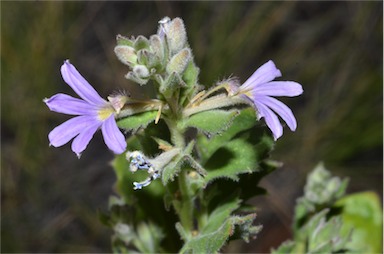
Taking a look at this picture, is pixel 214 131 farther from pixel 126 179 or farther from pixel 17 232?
pixel 17 232

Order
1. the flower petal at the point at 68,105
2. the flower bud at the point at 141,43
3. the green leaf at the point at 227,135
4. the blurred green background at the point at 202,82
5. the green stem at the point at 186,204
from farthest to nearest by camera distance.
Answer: the blurred green background at the point at 202,82 < the green leaf at the point at 227,135 < the green stem at the point at 186,204 < the flower bud at the point at 141,43 < the flower petal at the point at 68,105

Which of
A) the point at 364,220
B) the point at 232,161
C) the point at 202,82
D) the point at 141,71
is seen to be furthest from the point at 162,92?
the point at 202,82

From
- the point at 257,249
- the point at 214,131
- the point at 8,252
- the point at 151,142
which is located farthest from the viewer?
the point at 257,249

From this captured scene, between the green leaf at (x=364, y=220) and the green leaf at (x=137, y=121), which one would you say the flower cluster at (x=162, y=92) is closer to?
the green leaf at (x=137, y=121)

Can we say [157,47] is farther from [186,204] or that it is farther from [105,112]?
[186,204]

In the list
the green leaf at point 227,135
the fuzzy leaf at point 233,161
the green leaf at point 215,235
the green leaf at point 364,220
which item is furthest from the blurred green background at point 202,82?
the green leaf at point 215,235

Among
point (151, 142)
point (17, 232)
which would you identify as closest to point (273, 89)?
point (151, 142)
